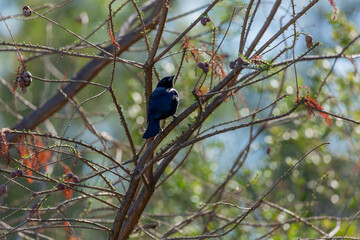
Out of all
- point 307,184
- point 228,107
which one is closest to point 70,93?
point 307,184

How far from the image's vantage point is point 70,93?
11.9 feet

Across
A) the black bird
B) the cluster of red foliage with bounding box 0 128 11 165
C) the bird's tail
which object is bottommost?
the cluster of red foliage with bounding box 0 128 11 165

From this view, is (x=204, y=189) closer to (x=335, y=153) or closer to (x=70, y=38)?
(x=335, y=153)

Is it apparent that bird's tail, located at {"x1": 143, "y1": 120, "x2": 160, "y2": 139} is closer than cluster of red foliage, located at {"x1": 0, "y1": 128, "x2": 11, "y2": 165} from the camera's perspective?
No

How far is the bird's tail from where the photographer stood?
2893 millimetres

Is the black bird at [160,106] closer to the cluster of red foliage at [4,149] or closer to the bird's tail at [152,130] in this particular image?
the bird's tail at [152,130]

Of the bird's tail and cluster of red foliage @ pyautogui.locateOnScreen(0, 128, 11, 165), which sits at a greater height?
the bird's tail

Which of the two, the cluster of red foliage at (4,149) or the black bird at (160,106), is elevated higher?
the black bird at (160,106)

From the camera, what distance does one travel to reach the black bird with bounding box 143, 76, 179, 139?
9.73ft

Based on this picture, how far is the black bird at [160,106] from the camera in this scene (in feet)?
9.73

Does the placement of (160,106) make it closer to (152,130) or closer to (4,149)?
(152,130)

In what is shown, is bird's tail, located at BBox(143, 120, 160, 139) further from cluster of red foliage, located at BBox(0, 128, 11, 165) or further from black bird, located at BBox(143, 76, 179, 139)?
cluster of red foliage, located at BBox(0, 128, 11, 165)

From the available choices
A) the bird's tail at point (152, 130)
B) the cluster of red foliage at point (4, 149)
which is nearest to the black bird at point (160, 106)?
the bird's tail at point (152, 130)

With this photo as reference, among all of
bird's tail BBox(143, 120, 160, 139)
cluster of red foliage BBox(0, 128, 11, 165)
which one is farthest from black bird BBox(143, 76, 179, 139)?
cluster of red foliage BBox(0, 128, 11, 165)
